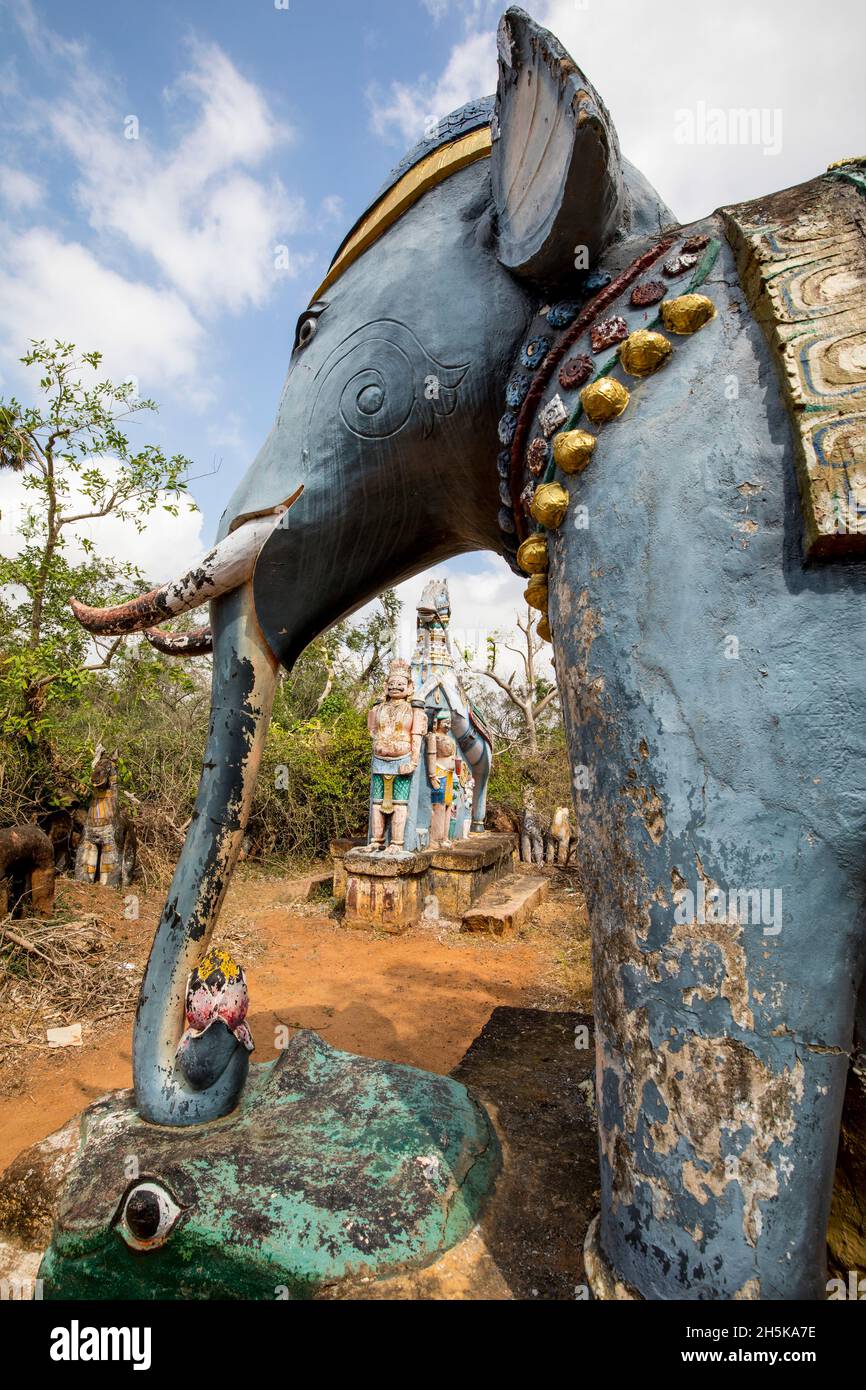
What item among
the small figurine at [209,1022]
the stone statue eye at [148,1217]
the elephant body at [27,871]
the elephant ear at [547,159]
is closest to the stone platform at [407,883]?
the elephant body at [27,871]

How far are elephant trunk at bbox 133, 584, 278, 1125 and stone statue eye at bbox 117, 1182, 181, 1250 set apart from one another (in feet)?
0.73

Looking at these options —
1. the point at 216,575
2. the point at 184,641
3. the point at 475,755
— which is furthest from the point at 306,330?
the point at 475,755

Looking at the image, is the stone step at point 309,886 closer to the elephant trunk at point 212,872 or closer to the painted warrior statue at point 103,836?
the painted warrior statue at point 103,836

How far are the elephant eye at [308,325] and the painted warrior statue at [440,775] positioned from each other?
24.4ft

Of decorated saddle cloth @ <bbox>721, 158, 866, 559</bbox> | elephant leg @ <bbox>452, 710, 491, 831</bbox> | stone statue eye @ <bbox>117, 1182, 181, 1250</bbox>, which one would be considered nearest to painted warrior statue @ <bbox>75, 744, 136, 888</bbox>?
elephant leg @ <bbox>452, 710, 491, 831</bbox>

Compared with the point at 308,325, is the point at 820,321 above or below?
below

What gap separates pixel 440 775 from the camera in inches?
358

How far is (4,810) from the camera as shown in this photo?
254 inches

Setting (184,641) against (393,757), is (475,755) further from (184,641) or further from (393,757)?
(184,641)

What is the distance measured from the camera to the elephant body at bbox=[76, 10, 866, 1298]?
2.99 ft

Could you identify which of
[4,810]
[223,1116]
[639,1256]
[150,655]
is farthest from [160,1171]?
[150,655]

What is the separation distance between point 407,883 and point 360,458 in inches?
260

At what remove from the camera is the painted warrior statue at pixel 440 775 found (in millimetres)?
9055

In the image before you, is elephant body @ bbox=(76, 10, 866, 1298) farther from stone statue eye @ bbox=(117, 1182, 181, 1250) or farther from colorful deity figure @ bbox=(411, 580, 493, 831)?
colorful deity figure @ bbox=(411, 580, 493, 831)
